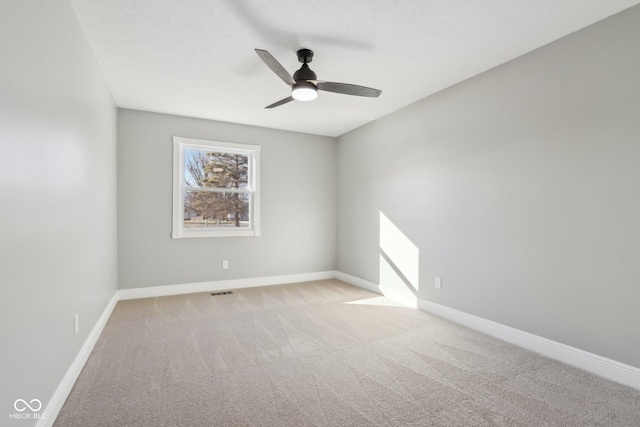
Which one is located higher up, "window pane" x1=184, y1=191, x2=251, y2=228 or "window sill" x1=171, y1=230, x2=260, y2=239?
"window pane" x1=184, y1=191, x2=251, y2=228

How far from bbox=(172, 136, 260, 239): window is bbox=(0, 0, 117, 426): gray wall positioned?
1813 mm

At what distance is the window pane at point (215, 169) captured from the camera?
4.73 m

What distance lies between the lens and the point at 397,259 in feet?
13.9

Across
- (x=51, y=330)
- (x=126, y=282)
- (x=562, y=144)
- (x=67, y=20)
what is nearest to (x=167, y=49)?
(x=67, y=20)

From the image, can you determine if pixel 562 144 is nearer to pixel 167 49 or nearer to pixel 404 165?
pixel 404 165

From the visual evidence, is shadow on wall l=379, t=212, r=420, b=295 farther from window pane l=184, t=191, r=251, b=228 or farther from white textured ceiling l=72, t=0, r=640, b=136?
window pane l=184, t=191, r=251, b=228

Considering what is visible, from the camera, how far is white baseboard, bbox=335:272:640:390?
7.18 ft

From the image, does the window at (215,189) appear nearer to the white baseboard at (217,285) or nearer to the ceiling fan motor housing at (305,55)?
the white baseboard at (217,285)

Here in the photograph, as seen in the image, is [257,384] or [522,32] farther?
[522,32]

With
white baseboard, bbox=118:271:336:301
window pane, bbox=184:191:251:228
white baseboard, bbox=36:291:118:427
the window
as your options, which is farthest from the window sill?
white baseboard, bbox=36:291:118:427

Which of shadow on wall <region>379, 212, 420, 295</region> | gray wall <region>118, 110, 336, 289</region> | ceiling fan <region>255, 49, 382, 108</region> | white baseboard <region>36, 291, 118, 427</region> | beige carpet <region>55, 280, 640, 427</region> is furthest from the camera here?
gray wall <region>118, 110, 336, 289</region>

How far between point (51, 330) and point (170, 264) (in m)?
2.80

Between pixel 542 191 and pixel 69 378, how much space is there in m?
3.79

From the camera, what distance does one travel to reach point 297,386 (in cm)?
214
